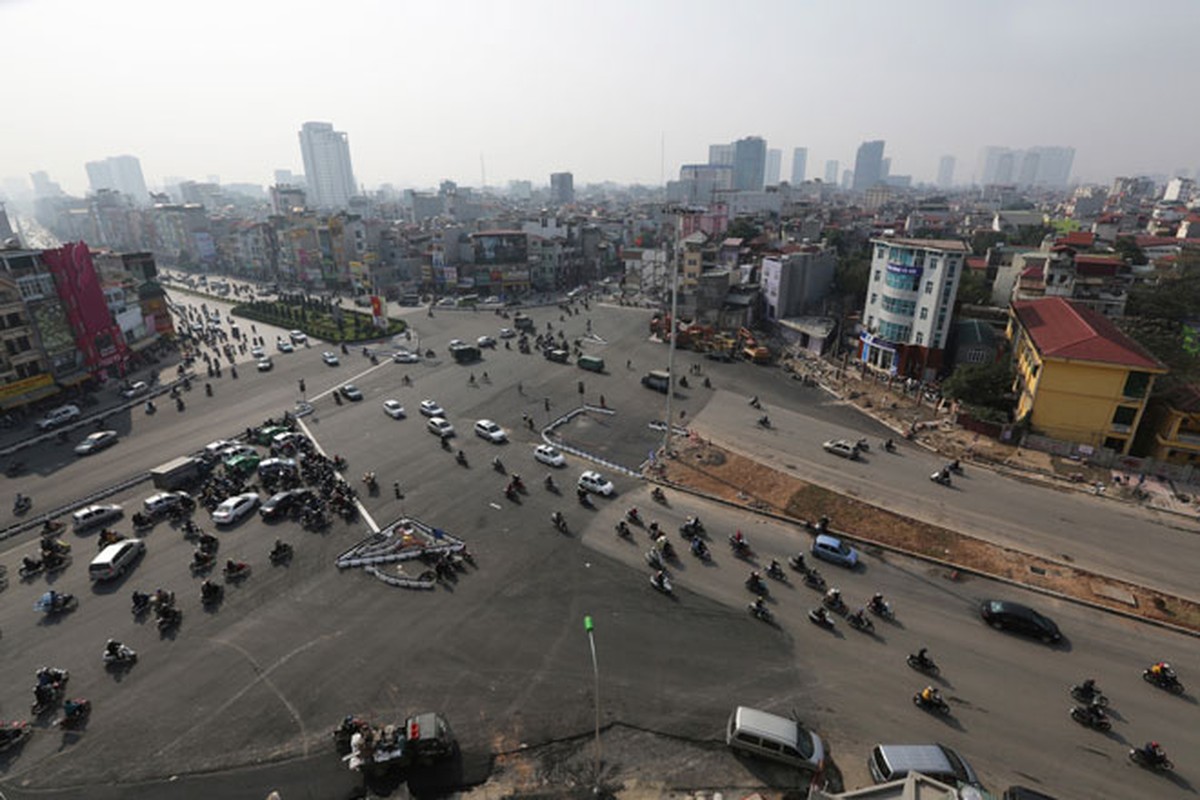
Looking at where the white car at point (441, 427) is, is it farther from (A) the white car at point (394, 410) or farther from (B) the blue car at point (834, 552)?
(B) the blue car at point (834, 552)

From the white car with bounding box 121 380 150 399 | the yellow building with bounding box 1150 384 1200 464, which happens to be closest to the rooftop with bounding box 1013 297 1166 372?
the yellow building with bounding box 1150 384 1200 464

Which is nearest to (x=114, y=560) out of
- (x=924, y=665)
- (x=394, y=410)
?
(x=394, y=410)

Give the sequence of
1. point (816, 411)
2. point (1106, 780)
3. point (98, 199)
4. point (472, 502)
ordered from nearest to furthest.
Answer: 1. point (1106, 780)
2. point (472, 502)
3. point (816, 411)
4. point (98, 199)

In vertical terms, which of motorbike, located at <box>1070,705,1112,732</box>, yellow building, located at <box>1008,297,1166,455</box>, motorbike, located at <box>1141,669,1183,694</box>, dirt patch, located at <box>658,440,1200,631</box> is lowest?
dirt patch, located at <box>658,440,1200,631</box>

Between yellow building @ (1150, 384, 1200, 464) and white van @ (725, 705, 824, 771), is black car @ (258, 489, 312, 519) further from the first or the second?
yellow building @ (1150, 384, 1200, 464)

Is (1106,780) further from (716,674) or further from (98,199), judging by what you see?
(98,199)

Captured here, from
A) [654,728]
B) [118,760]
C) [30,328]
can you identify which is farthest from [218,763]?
[30,328]
